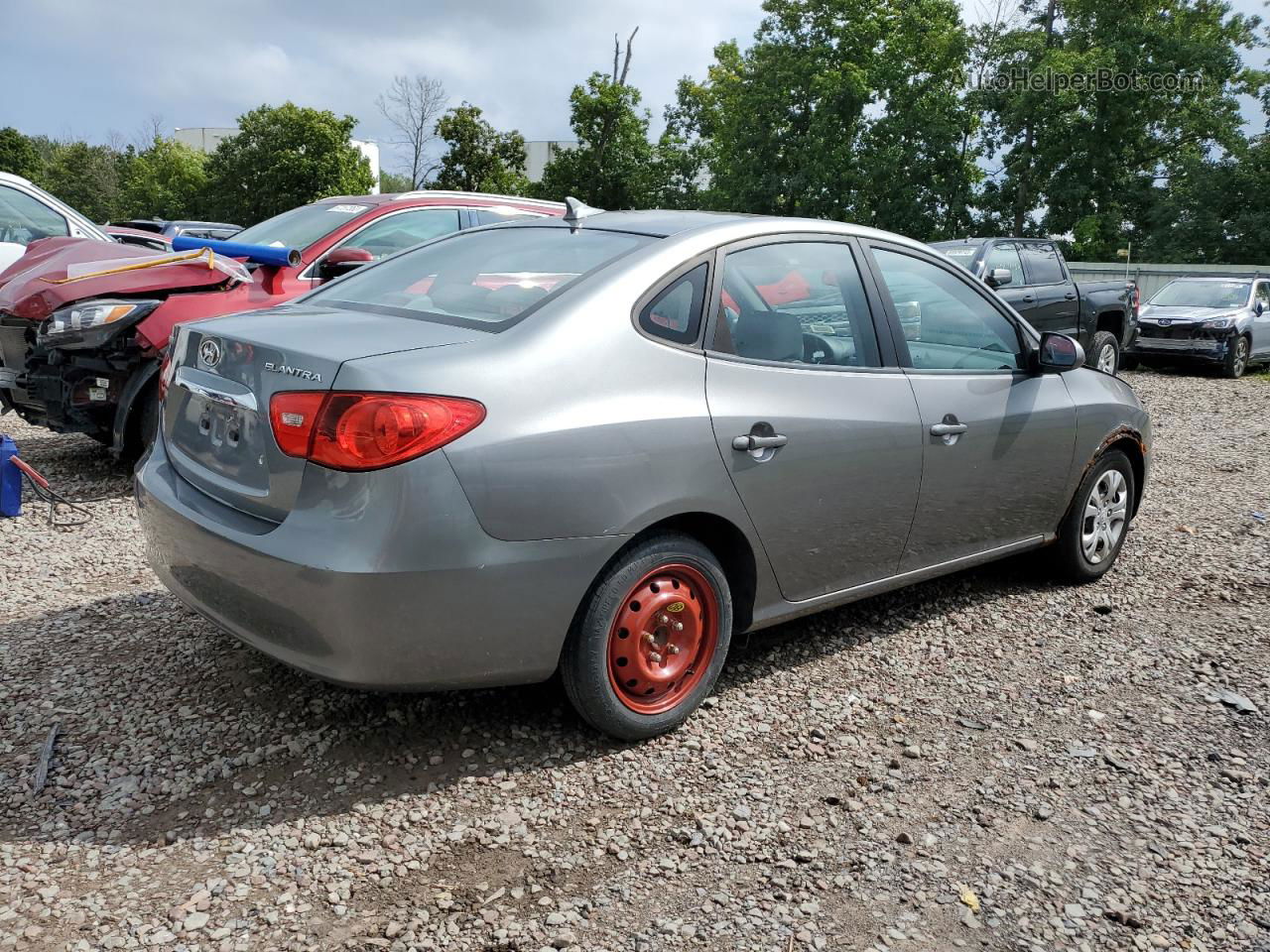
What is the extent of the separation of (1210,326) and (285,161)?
1321 inches

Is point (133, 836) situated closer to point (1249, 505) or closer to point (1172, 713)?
point (1172, 713)

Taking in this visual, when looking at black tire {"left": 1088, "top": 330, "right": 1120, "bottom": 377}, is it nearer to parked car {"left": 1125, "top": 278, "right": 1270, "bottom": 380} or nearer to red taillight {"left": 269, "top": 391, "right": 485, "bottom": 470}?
parked car {"left": 1125, "top": 278, "right": 1270, "bottom": 380}

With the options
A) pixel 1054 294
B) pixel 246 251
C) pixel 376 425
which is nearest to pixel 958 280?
pixel 376 425

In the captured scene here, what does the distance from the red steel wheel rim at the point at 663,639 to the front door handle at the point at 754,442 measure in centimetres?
41

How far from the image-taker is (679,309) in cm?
330

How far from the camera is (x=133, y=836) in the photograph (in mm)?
2762

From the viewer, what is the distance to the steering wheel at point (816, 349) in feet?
11.9

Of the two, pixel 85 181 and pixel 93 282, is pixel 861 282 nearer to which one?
pixel 93 282

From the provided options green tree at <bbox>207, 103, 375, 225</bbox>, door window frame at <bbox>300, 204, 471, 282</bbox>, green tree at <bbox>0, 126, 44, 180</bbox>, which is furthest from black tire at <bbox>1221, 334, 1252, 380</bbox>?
green tree at <bbox>0, 126, 44, 180</bbox>

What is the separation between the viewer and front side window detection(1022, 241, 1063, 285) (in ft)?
42.3

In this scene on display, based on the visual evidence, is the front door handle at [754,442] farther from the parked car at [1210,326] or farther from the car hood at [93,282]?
the parked car at [1210,326]

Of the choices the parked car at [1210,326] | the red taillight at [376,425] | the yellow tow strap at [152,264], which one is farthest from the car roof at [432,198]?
the parked car at [1210,326]

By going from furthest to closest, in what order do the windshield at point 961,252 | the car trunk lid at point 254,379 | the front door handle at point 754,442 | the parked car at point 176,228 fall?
the parked car at point 176,228 < the windshield at point 961,252 < the front door handle at point 754,442 < the car trunk lid at point 254,379

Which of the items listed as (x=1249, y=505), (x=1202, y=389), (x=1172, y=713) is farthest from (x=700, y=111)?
(x=1172, y=713)
